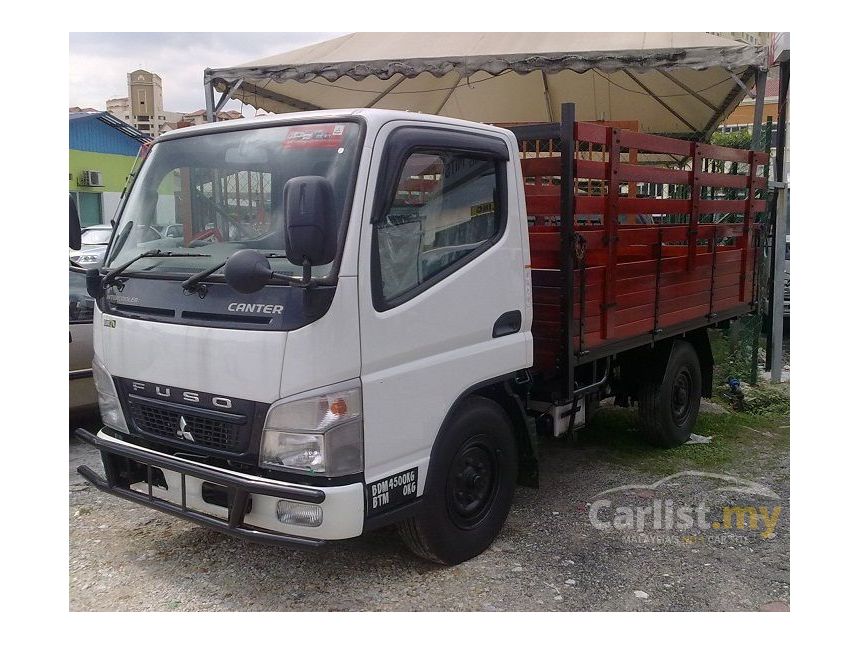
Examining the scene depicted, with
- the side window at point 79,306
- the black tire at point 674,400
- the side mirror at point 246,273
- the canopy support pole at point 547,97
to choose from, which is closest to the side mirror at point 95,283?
the side mirror at point 246,273

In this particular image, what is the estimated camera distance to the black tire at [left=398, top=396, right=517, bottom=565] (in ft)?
11.8

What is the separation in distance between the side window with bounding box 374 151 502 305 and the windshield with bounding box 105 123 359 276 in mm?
303

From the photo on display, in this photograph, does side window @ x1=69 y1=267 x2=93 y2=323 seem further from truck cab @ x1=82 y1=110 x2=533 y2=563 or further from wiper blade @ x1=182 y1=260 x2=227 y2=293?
wiper blade @ x1=182 y1=260 x2=227 y2=293

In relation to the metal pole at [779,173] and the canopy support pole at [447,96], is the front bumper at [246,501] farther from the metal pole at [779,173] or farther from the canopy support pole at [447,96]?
the canopy support pole at [447,96]

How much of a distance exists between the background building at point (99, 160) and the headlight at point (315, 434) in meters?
17.7

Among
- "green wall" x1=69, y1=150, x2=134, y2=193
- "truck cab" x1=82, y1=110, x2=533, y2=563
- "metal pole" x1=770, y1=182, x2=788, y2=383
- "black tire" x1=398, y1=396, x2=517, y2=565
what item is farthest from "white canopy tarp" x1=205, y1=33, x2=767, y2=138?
"green wall" x1=69, y1=150, x2=134, y2=193

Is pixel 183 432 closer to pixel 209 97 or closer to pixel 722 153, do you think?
pixel 722 153

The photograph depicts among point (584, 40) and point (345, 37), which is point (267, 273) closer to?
point (584, 40)

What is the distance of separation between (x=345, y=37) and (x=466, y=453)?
561cm

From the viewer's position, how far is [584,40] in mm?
6848

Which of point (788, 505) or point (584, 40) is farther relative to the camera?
point (584, 40)

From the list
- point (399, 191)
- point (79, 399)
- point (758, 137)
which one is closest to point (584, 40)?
point (758, 137)

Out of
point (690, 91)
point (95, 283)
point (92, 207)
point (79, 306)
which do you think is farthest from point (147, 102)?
point (92, 207)

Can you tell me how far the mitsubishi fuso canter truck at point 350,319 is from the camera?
3051 mm
